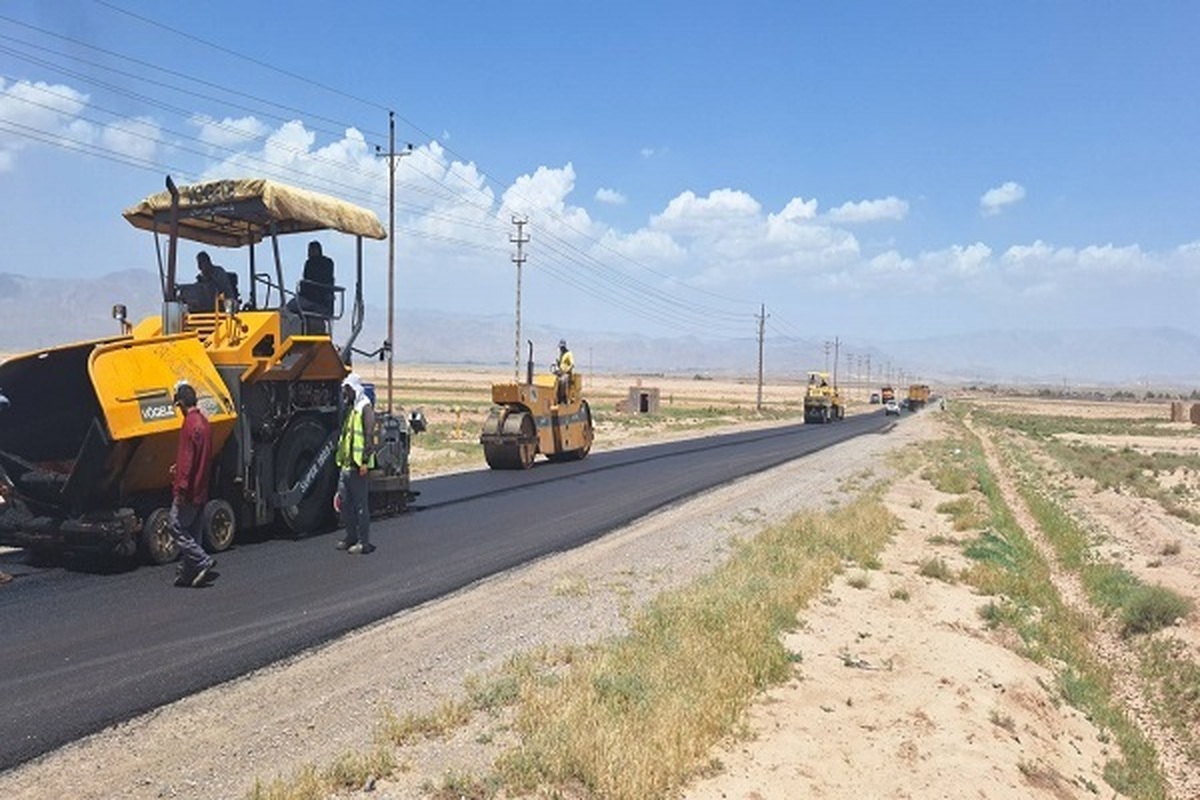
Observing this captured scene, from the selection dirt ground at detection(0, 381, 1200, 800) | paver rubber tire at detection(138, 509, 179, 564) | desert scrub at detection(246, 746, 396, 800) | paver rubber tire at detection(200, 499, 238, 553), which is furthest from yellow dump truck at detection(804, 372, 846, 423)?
desert scrub at detection(246, 746, 396, 800)

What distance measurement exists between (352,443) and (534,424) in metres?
11.6

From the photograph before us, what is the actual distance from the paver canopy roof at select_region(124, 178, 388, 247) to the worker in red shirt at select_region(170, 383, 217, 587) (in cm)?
290

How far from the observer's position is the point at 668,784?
5090 millimetres

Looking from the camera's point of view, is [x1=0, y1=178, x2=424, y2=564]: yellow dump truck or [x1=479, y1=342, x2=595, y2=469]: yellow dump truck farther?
[x1=479, y1=342, x2=595, y2=469]: yellow dump truck

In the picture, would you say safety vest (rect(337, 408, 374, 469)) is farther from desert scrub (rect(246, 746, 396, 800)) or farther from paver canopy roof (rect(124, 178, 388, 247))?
desert scrub (rect(246, 746, 396, 800))

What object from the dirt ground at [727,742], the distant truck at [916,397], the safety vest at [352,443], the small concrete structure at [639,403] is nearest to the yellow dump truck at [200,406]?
the safety vest at [352,443]

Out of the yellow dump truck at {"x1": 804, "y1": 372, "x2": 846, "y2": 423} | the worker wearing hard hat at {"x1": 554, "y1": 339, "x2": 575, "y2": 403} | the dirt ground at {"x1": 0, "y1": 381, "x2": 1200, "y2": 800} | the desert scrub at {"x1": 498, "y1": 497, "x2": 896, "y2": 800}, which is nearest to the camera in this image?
the desert scrub at {"x1": 498, "y1": 497, "x2": 896, "y2": 800}

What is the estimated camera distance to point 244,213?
36.8ft

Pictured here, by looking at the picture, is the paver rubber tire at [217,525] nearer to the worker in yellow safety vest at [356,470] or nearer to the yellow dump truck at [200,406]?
the yellow dump truck at [200,406]

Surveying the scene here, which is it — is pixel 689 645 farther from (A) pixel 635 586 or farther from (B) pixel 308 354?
(B) pixel 308 354

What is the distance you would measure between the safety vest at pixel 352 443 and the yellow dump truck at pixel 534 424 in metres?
9.92

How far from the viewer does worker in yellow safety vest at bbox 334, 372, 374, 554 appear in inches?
420

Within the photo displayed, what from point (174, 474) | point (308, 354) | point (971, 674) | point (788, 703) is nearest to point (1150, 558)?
point (971, 674)

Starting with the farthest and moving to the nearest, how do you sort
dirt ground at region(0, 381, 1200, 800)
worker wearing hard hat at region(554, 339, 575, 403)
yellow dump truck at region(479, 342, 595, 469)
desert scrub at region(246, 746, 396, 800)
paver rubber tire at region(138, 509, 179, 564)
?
worker wearing hard hat at region(554, 339, 575, 403) < yellow dump truck at region(479, 342, 595, 469) < paver rubber tire at region(138, 509, 179, 564) < dirt ground at region(0, 381, 1200, 800) < desert scrub at region(246, 746, 396, 800)
